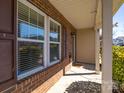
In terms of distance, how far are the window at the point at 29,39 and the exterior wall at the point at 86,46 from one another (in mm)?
8566

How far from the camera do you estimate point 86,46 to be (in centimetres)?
1359

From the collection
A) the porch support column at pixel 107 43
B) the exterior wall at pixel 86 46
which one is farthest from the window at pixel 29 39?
the exterior wall at pixel 86 46

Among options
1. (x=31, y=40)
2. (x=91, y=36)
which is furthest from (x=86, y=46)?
(x=31, y=40)

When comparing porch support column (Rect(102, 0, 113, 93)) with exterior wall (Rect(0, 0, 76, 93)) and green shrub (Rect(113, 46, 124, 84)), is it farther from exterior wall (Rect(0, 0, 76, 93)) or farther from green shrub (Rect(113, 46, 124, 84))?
green shrub (Rect(113, 46, 124, 84))

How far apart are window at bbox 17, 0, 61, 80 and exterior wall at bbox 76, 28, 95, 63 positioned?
8.17m

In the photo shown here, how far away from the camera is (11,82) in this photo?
2.84 m

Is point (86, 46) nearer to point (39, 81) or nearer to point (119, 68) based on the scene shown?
point (119, 68)

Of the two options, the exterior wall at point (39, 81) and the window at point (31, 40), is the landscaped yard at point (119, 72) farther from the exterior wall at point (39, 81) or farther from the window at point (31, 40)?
the window at point (31, 40)

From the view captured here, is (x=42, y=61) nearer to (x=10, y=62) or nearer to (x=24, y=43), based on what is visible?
(x=24, y=43)

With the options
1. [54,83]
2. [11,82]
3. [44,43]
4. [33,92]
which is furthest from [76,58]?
[11,82]

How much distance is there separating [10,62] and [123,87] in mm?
3674

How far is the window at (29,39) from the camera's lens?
378 cm

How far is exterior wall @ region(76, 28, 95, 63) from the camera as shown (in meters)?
13.4

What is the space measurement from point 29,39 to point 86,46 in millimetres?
9800
